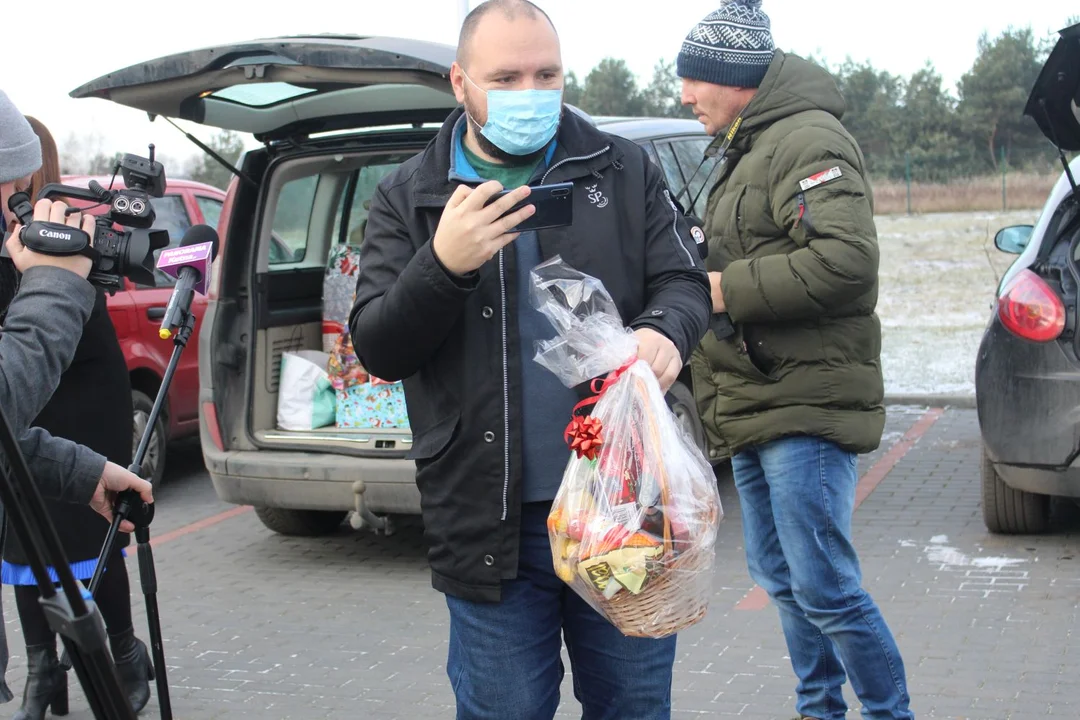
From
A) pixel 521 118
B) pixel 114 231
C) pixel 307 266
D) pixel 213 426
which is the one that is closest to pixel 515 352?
pixel 521 118

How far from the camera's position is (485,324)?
262cm

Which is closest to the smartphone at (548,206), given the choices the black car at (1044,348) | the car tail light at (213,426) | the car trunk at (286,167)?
the car trunk at (286,167)

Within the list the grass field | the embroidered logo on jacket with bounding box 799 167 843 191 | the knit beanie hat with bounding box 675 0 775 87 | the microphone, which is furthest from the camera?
the grass field

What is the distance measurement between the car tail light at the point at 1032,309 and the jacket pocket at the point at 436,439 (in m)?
3.57

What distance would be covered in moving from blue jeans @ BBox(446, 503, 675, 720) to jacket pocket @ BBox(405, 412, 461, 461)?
8.6 inches

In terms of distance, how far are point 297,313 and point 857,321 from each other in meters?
3.80

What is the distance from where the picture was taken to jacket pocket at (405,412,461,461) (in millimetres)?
2625

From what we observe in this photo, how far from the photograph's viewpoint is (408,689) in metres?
4.60

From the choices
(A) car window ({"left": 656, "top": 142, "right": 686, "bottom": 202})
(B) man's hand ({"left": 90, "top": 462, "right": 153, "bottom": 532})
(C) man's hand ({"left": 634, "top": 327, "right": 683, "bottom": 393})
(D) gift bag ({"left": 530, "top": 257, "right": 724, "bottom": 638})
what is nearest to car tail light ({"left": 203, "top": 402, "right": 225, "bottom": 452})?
(A) car window ({"left": 656, "top": 142, "right": 686, "bottom": 202})

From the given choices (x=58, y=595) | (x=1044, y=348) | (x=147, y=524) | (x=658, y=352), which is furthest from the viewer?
(x=1044, y=348)

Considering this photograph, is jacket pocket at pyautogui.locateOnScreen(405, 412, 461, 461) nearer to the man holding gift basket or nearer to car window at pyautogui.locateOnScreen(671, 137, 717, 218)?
the man holding gift basket

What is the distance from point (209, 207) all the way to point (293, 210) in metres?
2.37

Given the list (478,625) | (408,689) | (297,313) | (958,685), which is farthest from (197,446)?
(478,625)

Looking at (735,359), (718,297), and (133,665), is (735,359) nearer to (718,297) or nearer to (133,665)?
(718,297)
